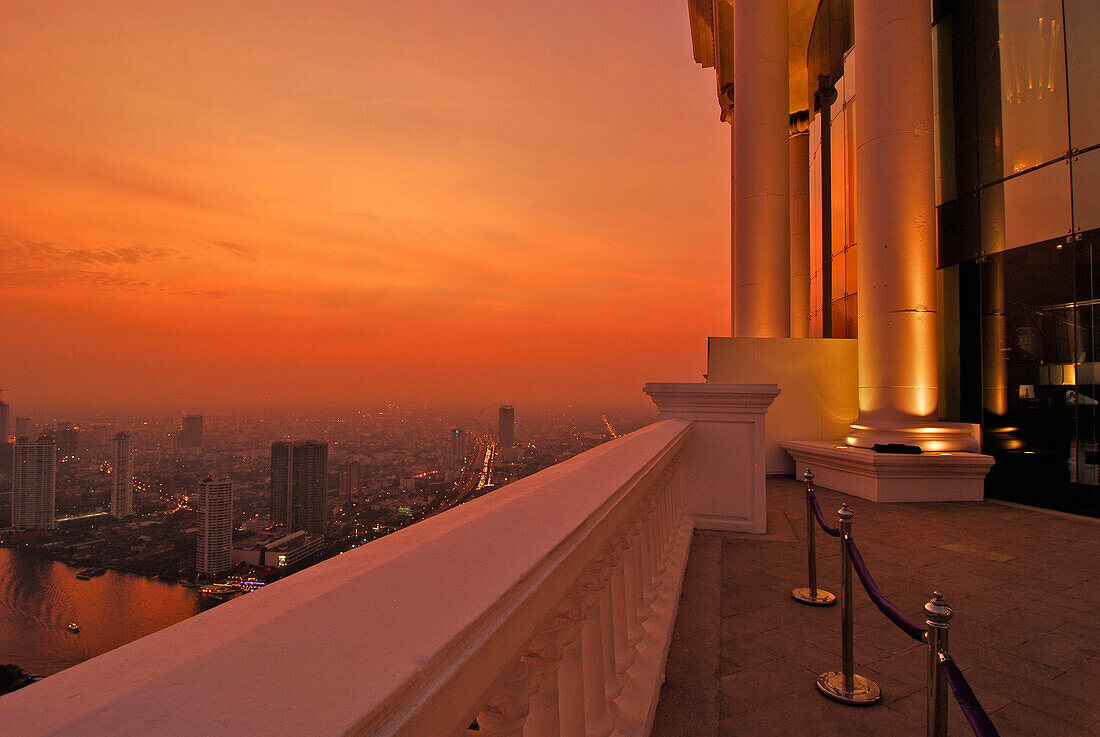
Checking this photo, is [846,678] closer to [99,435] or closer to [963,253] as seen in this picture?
[99,435]

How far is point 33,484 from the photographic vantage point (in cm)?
372

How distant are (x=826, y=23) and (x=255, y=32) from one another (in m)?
15.5

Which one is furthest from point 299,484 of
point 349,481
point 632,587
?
point 632,587

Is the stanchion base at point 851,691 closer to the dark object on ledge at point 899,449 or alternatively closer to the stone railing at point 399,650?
the stone railing at point 399,650

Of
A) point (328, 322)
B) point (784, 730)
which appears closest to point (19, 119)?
point (784, 730)

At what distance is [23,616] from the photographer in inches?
82.1

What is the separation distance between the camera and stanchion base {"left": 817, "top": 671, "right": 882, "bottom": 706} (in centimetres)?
305

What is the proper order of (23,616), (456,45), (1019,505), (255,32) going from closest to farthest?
(23,616), (1019,505), (255,32), (456,45)

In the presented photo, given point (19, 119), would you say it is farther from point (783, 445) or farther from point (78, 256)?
point (783, 445)

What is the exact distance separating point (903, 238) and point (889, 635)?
23.9ft

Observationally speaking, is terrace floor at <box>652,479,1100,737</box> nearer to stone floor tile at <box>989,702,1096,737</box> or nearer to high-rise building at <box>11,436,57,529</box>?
stone floor tile at <box>989,702,1096,737</box>

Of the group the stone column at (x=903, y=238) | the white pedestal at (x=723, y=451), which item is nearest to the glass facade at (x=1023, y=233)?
the stone column at (x=903, y=238)

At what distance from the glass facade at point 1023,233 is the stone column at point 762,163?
110 inches

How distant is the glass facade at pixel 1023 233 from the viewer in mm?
8328
